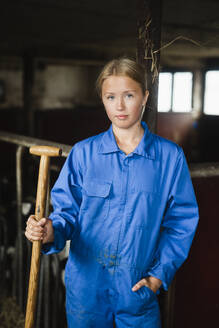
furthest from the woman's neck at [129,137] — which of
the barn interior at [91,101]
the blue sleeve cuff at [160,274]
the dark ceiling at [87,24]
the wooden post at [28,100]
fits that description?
the wooden post at [28,100]

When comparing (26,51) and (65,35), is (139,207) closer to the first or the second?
(65,35)

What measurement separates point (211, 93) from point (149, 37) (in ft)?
23.0

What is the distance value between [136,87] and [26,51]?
533 cm

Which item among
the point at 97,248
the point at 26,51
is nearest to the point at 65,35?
the point at 26,51

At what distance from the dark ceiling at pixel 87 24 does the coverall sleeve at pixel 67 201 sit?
996mm

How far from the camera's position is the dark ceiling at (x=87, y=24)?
3.41 m

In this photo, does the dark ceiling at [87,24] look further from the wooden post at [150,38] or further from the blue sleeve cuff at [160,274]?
the blue sleeve cuff at [160,274]

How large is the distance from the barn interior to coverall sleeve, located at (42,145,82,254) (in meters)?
0.50

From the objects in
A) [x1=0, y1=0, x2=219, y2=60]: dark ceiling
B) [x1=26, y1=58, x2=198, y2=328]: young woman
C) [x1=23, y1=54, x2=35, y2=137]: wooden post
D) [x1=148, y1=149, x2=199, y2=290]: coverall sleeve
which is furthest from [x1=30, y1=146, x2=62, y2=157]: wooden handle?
[x1=23, y1=54, x2=35, y2=137]: wooden post

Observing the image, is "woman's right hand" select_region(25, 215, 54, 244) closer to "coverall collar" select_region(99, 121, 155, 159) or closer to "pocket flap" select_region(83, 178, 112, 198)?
"pocket flap" select_region(83, 178, 112, 198)

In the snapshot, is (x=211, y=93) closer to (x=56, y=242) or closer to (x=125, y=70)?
(x=125, y=70)

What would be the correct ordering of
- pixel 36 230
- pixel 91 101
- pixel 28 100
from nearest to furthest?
pixel 36 230 < pixel 28 100 < pixel 91 101

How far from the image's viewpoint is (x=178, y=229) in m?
1.47

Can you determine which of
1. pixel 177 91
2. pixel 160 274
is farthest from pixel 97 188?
pixel 177 91
